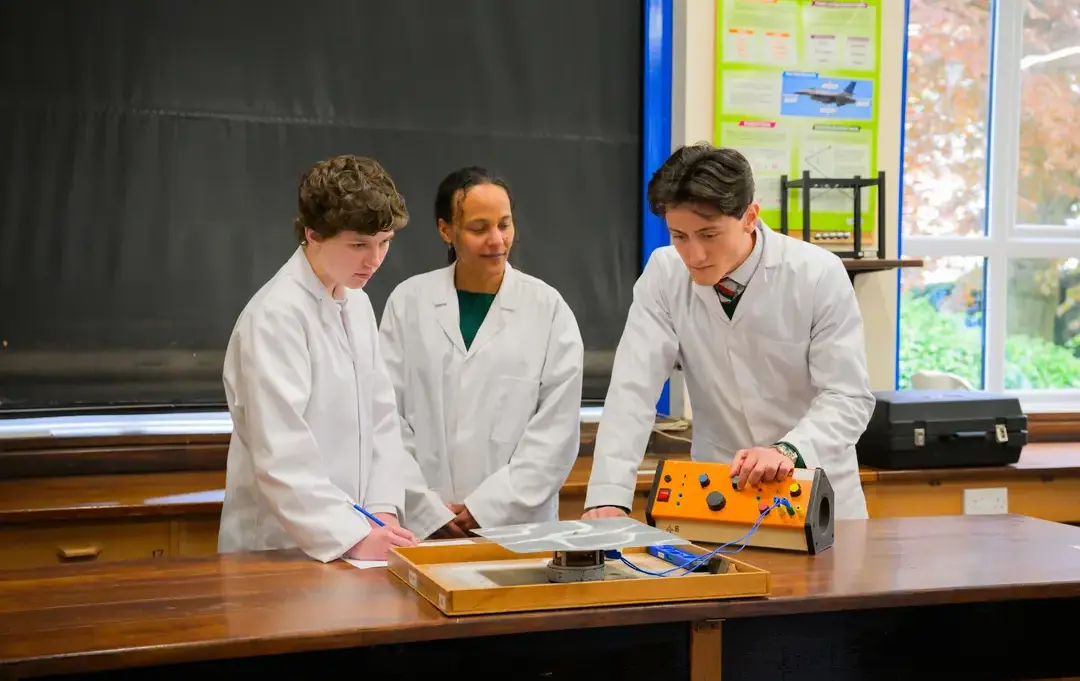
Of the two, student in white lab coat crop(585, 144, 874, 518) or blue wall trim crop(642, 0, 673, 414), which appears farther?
blue wall trim crop(642, 0, 673, 414)

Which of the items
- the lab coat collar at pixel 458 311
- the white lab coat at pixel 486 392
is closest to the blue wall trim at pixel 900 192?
the white lab coat at pixel 486 392

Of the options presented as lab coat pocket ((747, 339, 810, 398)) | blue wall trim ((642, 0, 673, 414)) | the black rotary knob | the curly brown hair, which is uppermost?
blue wall trim ((642, 0, 673, 414))

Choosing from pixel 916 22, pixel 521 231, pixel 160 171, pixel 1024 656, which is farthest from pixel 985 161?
pixel 160 171

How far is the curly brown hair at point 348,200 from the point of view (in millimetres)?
1911

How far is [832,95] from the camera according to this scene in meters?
3.42

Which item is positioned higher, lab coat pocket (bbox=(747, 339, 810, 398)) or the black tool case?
lab coat pocket (bbox=(747, 339, 810, 398))

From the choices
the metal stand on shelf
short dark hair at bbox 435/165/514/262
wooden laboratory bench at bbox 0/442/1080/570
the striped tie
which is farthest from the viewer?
the metal stand on shelf

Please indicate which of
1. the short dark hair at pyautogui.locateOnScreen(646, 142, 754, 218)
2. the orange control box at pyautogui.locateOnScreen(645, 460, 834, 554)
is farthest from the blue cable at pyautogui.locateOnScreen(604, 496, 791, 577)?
the short dark hair at pyautogui.locateOnScreen(646, 142, 754, 218)

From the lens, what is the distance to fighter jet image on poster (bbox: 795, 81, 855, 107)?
11.2 feet

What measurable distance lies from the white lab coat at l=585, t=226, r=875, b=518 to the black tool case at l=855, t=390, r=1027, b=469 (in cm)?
75

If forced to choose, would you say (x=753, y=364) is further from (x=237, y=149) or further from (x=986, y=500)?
(x=237, y=149)

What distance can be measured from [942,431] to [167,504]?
2.11 meters

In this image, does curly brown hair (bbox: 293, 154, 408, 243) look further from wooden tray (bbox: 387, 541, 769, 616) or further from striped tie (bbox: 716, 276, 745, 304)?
striped tie (bbox: 716, 276, 745, 304)

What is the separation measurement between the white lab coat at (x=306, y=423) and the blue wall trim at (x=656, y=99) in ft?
4.62
